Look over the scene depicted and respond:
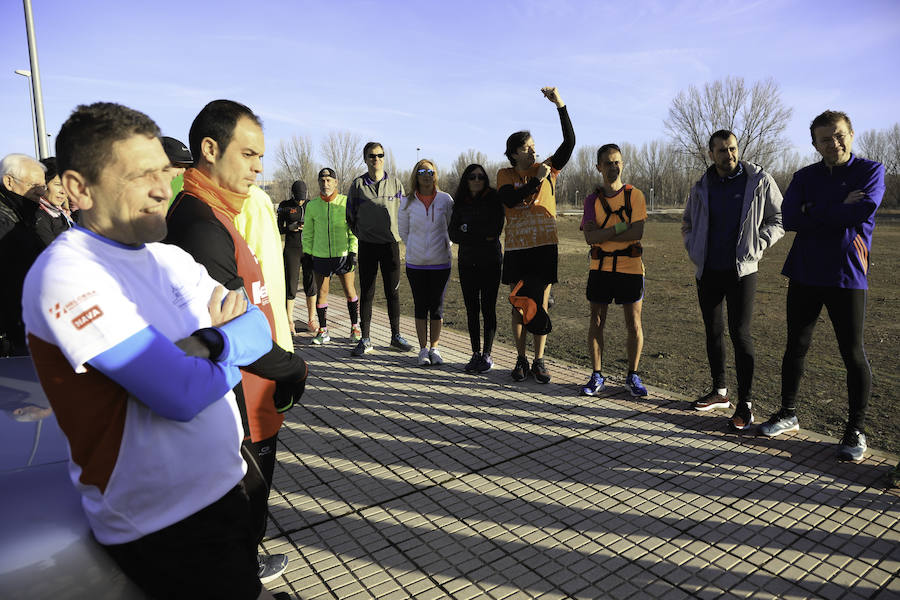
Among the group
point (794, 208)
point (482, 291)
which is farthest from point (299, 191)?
point (794, 208)

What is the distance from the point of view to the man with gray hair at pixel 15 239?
3936 millimetres

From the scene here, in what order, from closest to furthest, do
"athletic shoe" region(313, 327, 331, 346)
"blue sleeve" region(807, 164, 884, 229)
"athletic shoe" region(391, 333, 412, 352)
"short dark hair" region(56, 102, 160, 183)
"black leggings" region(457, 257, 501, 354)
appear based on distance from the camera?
"short dark hair" region(56, 102, 160, 183) → "blue sleeve" region(807, 164, 884, 229) → "black leggings" region(457, 257, 501, 354) → "athletic shoe" region(391, 333, 412, 352) → "athletic shoe" region(313, 327, 331, 346)

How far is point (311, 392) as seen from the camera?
530 centimetres

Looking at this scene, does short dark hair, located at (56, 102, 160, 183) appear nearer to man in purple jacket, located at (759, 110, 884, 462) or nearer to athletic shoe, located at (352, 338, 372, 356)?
man in purple jacket, located at (759, 110, 884, 462)

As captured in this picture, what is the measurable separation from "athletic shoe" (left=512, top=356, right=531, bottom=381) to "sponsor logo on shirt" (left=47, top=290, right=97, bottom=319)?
4.57 meters

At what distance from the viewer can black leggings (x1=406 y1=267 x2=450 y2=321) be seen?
6188 mm

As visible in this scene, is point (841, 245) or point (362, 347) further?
point (362, 347)

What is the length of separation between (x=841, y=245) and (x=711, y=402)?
1.58 meters

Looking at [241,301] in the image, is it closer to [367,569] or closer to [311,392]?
[367,569]

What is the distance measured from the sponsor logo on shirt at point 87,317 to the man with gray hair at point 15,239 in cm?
327

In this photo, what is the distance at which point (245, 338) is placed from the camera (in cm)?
162

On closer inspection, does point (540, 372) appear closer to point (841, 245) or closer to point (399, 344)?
point (399, 344)

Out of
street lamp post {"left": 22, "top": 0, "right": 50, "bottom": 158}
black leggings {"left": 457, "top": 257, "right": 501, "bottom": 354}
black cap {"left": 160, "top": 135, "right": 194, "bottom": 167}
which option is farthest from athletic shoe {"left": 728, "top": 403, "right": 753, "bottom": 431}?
street lamp post {"left": 22, "top": 0, "right": 50, "bottom": 158}

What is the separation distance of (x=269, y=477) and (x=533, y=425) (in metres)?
2.48
